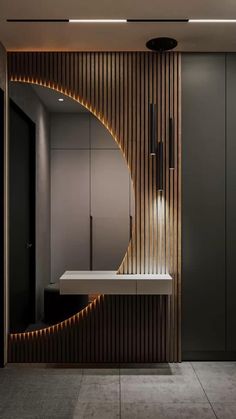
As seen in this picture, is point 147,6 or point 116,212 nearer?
point 147,6

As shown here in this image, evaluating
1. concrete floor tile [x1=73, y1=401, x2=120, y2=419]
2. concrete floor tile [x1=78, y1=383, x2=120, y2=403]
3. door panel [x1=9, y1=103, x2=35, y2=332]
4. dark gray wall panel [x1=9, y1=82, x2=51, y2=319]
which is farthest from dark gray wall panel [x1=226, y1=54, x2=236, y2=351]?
door panel [x1=9, y1=103, x2=35, y2=332]

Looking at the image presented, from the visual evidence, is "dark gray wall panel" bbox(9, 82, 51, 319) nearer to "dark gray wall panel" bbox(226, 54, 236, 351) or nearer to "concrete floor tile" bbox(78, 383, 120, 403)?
"concrete floor tile" bbox(78, 383, 120, 403)

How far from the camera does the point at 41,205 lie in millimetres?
3922

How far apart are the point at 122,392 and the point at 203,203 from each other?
5.40 feet

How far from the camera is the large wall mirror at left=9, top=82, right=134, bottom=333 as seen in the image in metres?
3.86

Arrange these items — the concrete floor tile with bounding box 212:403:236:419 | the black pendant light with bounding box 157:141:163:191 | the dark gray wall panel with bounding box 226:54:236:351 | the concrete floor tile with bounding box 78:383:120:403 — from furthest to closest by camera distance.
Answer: the dark gray wall panel with bounding box 226:54:236:351
the black pendant light with bounding box 157:141:163:191
the concrete floor tile with bounding box 78:383:120:403
the concrete floor tile with bounding box 212:403:236:419

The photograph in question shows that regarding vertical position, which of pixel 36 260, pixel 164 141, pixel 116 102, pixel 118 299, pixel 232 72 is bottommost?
pixel 118 299

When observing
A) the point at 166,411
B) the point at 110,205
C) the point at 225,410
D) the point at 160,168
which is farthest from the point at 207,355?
the point at 160,168

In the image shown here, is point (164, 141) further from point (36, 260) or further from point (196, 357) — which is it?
point (196, 357)

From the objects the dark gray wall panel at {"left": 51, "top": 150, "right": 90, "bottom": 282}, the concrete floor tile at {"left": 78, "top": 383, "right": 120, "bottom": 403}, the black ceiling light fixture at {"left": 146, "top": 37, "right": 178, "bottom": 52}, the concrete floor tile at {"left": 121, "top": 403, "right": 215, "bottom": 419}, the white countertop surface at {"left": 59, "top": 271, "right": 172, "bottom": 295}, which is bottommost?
the concrete floor tile at {"left": 121, "top": 403, "right": 215, "bottom": 419}

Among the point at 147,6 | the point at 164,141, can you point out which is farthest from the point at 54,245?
the point at 147,6

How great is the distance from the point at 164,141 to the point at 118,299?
1386 mm

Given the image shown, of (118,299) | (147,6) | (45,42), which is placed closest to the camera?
(147,6)

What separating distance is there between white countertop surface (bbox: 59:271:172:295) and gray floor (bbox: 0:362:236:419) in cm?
65
